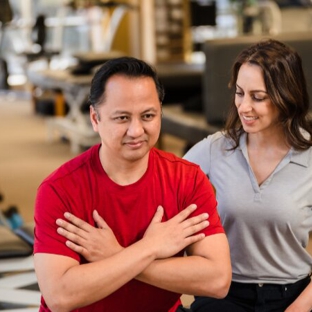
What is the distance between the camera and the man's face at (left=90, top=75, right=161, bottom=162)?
1716 millimetres

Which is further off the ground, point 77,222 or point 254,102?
point 254,102

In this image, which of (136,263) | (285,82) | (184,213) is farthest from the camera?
(285,82)

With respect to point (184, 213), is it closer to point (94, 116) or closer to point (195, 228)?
point (195, 228)

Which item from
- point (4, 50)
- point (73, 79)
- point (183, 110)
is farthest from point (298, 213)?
point (4, 50)

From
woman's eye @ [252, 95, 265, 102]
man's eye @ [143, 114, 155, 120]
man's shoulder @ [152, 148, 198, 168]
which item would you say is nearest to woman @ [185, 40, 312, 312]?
woman's eye @ [252, 95, 265, 102]

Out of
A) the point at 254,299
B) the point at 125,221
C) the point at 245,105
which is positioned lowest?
the point at 254,299

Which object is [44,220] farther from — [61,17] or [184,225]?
[61,17]

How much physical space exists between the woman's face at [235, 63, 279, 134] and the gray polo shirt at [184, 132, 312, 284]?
0.14 metres

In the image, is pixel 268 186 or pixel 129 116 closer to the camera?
pixel 129 116

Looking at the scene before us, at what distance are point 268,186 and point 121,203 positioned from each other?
0.48 m

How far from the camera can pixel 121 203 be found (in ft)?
5.83

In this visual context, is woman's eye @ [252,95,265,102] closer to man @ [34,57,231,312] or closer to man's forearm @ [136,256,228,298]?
man @ [34,57,231,312]

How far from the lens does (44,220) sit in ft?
5.69

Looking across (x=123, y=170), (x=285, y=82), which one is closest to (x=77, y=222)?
(x=123, y=170)
